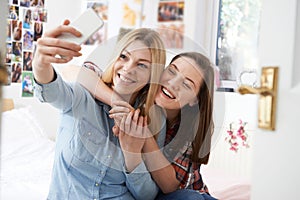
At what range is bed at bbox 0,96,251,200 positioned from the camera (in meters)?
1.13

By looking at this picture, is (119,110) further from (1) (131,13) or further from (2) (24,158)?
(2) (24,158)

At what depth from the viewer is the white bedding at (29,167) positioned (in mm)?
1131

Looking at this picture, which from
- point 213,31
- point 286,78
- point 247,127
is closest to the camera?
point 286,78

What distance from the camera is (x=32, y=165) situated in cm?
158

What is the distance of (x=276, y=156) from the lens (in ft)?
2.14

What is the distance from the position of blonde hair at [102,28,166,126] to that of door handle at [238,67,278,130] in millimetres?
214

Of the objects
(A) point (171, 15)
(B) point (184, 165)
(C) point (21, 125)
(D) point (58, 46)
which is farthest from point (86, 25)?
(C) point (21, 125)

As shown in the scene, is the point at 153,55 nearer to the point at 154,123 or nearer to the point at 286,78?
the point at 154,123

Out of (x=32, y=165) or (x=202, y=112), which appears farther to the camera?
(x=32, y=165)

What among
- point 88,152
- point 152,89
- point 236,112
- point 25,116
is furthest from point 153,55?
point 25,116

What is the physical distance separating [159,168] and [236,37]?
15.1 inches

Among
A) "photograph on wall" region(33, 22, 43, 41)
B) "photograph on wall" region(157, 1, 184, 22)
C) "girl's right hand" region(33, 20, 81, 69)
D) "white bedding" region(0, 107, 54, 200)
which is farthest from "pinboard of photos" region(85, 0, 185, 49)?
"photograph on wall" region(33, 22, 43, 41)

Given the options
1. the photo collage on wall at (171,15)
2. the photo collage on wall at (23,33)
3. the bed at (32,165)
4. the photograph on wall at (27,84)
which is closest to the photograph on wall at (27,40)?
the photo collage on wall at (23,33)

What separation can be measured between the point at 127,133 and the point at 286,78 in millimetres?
311
